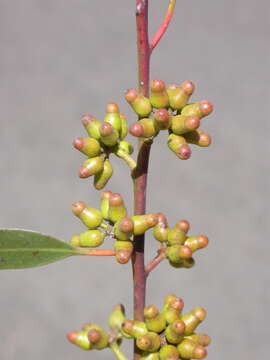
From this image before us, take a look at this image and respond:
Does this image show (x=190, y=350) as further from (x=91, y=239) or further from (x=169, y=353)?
(x=91, y=239)

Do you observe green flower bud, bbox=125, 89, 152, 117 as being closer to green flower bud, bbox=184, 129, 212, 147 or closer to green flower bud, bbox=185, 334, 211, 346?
green flower bud, bbox=184, 129, 212, 147

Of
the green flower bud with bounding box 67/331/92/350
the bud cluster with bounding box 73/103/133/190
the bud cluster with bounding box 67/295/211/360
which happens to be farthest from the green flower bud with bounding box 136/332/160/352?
the bud cluster with bounding box 73/103/133/190

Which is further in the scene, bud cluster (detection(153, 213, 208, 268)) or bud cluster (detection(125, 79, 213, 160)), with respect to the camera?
bud cluster (detection(153, 213, 208, 268))

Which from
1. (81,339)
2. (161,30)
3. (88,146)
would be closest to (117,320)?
(81,339)

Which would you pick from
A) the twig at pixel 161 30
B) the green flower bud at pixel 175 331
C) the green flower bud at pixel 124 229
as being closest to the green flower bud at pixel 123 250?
the green flower bud at pixel 124 229

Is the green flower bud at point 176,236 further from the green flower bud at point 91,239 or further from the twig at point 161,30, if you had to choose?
the twig at point 161,30
